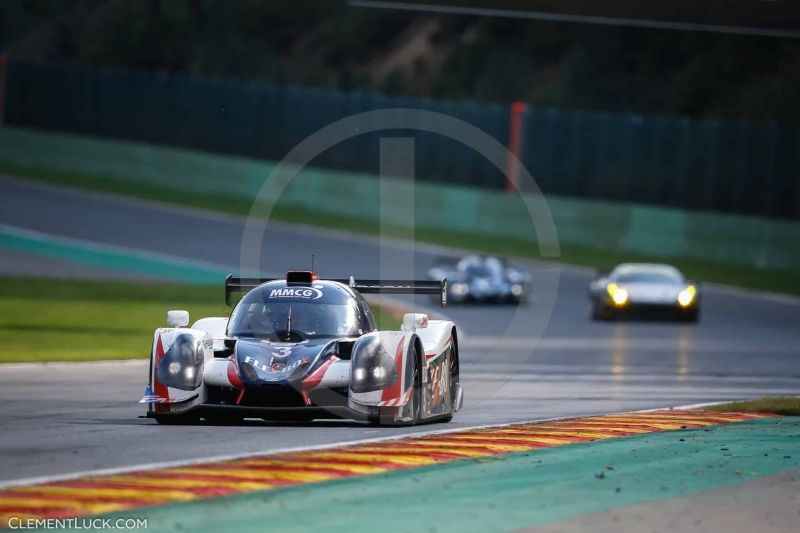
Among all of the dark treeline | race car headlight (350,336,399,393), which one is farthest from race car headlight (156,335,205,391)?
the dark treeline

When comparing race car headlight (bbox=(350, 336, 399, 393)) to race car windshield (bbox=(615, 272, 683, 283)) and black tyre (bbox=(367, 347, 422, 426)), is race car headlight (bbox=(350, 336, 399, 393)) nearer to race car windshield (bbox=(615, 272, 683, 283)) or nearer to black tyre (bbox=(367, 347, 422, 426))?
black tyre (bbox=(367, 347, 422, 426))

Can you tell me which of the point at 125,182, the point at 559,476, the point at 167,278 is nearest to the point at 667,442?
the point at 559,476

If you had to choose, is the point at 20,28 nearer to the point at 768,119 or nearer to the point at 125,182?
the point at 125,182

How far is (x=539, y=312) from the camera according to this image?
1158 inches

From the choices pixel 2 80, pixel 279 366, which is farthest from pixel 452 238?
pixel 279 366

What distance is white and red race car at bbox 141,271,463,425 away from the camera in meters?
10.7

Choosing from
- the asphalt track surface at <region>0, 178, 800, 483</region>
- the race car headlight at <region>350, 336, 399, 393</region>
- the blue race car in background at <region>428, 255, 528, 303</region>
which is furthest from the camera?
the blue race car in background at <region>428, 255, 528, 303</region>

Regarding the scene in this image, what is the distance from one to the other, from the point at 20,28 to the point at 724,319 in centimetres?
5471

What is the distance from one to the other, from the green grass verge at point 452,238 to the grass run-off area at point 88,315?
30.4ft

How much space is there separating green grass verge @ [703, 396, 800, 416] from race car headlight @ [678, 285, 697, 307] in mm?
13605

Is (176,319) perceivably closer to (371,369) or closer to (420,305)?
(371,369)

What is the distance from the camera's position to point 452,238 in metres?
40.5

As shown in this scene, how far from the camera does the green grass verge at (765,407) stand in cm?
1312

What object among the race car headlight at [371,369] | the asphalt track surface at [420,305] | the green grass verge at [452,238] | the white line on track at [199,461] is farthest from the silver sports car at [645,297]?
the race car headlight at [371,369]
